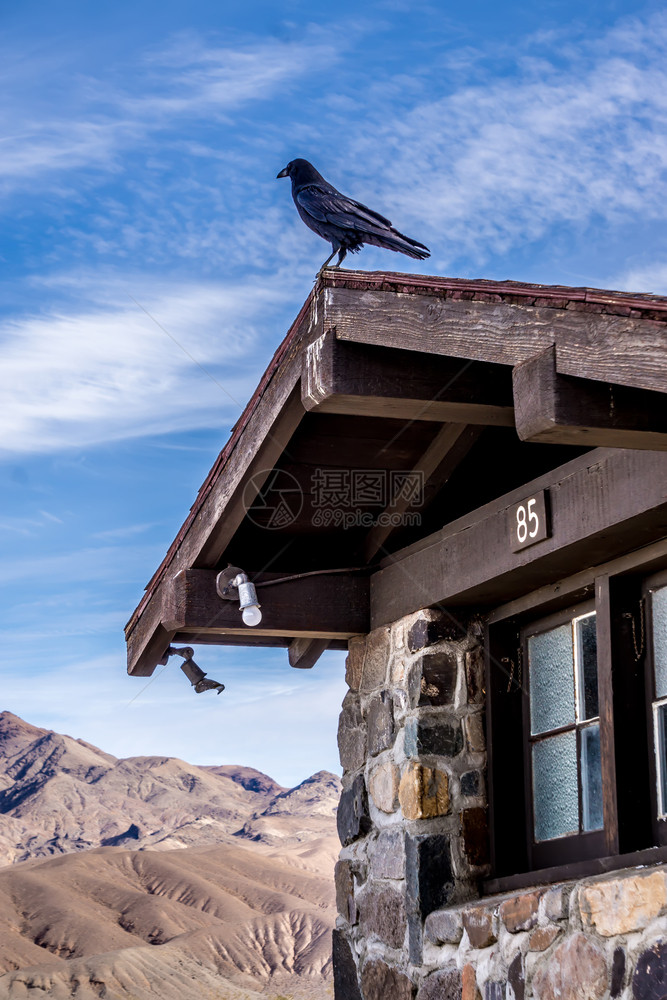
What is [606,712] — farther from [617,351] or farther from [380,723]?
[617,351]

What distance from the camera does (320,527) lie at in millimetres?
5184

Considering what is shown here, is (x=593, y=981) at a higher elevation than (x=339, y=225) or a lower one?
lower

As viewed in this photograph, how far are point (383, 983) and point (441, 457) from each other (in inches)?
79.9

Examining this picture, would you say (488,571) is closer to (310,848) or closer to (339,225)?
(339,225)

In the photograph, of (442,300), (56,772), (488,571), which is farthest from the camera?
(56,772)

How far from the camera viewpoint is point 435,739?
4496 millimetres

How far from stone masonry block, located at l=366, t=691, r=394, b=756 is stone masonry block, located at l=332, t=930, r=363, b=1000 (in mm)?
798

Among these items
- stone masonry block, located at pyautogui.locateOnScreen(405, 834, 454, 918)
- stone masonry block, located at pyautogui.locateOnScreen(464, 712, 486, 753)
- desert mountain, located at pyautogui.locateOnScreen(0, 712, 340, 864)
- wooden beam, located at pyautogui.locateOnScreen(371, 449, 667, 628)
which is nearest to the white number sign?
wooden beam, located at pyautogui.locateOnScreen(371, 449, 667, 628)

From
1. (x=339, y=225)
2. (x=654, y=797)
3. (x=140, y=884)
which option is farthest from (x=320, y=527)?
(x=140, y=884)

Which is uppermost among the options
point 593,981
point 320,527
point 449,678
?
point 320,527

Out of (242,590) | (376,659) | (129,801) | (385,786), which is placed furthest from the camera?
(129,801)

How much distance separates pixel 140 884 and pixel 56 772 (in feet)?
26.6

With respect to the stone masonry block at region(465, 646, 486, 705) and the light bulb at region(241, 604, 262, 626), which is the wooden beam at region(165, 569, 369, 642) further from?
the stone masonry block at region(465, 646, 486, 705)

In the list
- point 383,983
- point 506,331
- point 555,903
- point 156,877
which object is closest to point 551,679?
point 555,903
